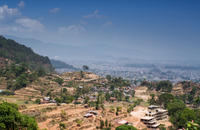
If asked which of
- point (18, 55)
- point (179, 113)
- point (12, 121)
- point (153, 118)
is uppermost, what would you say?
point (18, 55)


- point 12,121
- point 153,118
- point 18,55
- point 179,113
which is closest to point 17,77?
point 18,55

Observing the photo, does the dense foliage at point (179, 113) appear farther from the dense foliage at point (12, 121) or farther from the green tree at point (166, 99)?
the dense foliage at point (12, 121)

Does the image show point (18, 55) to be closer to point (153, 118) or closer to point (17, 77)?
point (17, 77)

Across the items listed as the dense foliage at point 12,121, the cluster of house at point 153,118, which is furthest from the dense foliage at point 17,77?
the dense foliage at point 12,121

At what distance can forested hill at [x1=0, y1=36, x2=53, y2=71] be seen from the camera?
127 m

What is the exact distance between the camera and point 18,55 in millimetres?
141125

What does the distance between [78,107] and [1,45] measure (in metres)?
112

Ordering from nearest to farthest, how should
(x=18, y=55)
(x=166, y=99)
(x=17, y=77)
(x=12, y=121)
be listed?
(x=12, y=121) < (x=166, y=99) < (x=17, y=77) < (x=18, y=55)

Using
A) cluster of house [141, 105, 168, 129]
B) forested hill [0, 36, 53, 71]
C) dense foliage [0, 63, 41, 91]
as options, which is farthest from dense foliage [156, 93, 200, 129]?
forested hill [0, 36, 53, 71]

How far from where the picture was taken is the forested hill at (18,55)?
127 m

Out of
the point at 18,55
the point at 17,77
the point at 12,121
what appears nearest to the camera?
the point at 12,121

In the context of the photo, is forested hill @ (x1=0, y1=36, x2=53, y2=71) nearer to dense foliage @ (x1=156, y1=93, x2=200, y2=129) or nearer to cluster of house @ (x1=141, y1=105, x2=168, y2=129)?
dense foliage @ (x1=156, y1=93, x2=200, y2=129)

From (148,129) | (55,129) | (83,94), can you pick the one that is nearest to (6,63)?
(83,94)

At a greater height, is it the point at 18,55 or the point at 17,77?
the point at 18,55
